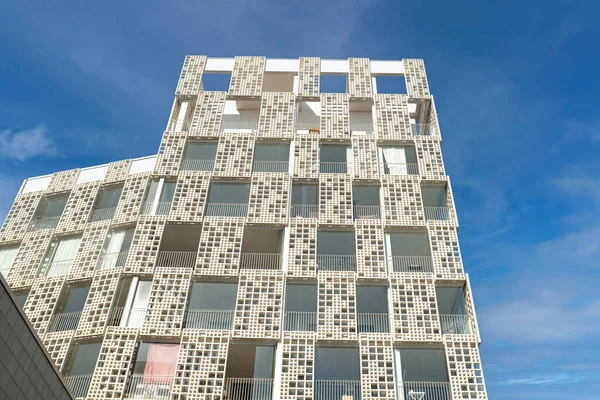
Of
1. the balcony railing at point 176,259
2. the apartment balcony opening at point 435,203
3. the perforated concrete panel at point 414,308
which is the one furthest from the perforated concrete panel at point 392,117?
the balcony railing at point 176,259

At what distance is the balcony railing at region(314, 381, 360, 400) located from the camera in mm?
20672

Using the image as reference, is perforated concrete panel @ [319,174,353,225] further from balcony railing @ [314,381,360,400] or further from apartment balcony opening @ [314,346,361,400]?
balcony railing @ [314,381,360,400]

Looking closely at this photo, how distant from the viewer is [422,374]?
21406 millimetres

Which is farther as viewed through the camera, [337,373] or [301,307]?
[301,307]

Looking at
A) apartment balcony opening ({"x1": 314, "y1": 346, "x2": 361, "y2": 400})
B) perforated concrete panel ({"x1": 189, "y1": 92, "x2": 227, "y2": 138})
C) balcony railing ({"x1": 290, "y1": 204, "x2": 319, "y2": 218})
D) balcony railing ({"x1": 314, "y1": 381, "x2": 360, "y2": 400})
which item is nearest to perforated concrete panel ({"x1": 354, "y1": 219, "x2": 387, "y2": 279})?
balcony railing ({"x1": 290, "y1": 204, "x2": 319, "y2": 218})

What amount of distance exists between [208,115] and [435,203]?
13.8 meters

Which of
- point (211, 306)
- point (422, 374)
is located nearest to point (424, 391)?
point (422, 374)

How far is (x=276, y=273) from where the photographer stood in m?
24.0

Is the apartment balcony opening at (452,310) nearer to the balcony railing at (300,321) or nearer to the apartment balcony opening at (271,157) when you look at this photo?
the balcony railing at (300,321)

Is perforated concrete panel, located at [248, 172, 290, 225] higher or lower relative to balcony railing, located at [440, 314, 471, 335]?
higher

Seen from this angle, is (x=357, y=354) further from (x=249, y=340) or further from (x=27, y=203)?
(x=27, y=203)

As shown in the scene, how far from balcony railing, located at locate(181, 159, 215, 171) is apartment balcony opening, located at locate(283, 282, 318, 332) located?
8.46 meters

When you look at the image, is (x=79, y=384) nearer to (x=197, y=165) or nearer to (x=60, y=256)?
(x=60, y=256)

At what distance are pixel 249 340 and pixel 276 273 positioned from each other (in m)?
3.27
